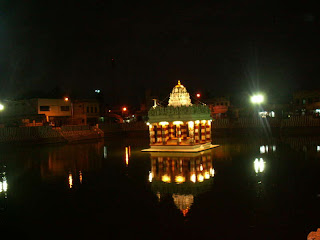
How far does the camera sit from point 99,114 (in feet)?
224

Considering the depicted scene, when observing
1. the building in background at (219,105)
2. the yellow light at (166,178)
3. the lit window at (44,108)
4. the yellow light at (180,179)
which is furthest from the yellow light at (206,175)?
the building in background at (219,105)

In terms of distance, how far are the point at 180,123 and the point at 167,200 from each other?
18.6 m

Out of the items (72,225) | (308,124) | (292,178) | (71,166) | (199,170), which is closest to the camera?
(72,225)

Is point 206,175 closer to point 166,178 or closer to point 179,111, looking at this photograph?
point 166,178

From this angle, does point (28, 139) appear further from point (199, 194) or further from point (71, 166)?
point (199, 194)

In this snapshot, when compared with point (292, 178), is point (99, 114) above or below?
above

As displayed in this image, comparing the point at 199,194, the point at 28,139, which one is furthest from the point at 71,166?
the point at 28,139

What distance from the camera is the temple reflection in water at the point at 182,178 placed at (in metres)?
13.4

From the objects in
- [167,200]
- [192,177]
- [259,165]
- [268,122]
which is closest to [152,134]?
[259,165]

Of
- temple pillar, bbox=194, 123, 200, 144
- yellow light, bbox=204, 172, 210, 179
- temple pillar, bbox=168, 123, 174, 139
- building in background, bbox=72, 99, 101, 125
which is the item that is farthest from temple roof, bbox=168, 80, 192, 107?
building in background, bbox=72, 99, 101, 125

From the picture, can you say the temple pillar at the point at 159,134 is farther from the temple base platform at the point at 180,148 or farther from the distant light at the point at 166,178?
the distant light at the point at 166,178

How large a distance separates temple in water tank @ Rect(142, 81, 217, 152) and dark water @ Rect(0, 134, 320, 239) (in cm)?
782

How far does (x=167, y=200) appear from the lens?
42.2 feet

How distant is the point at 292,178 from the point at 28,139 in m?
36.7
